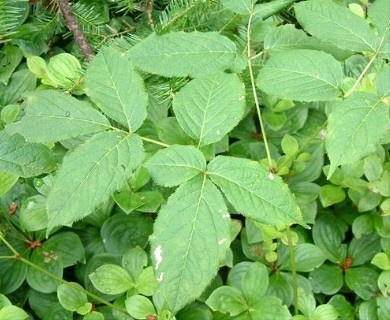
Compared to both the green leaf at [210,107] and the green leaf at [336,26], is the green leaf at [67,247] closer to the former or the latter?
the green leaf at [210,107]

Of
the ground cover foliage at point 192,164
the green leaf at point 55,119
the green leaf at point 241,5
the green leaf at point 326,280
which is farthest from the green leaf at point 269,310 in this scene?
the green leaf at point 241,5

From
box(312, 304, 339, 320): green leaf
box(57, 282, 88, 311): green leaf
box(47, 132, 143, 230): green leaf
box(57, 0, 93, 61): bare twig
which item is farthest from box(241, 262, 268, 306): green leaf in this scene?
box(57, 0, 93, 61): bare twig

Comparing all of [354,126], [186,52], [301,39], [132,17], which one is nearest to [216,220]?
[354,126]

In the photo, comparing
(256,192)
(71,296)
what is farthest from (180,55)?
(71,296)

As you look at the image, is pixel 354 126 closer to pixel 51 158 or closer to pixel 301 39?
pixel 301 39

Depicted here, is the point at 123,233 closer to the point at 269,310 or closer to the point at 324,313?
the point at 269,310

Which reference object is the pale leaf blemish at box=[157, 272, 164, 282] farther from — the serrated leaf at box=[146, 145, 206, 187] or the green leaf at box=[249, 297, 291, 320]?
the green leaf at box=[249, 297, 291, 320]
